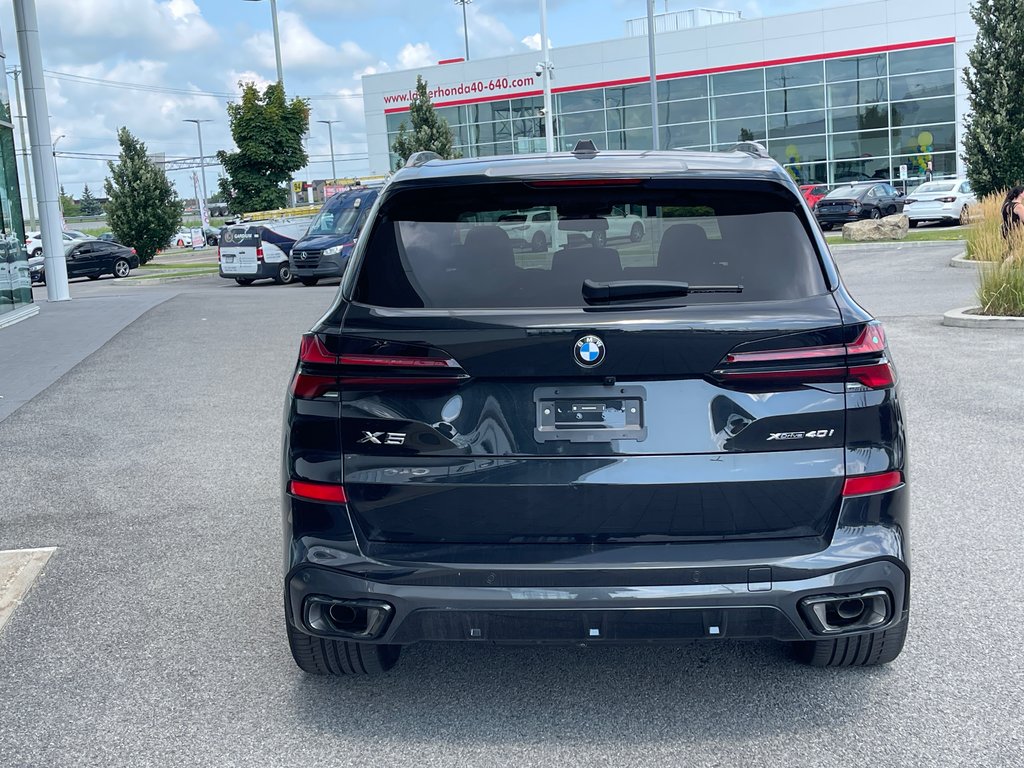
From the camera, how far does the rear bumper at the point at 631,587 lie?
347cm

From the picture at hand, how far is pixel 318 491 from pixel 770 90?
2071 inches

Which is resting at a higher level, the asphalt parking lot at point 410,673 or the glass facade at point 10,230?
the glass facade at point 10,230

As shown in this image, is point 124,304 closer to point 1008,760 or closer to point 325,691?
point 325,691

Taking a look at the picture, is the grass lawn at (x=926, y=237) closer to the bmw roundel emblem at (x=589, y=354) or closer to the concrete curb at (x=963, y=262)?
the concrete curb at (x=963, y=262)

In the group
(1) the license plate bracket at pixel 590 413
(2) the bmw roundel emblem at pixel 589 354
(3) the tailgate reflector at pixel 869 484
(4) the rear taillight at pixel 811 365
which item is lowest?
(3) the tailgate reflector at pixel 869 484

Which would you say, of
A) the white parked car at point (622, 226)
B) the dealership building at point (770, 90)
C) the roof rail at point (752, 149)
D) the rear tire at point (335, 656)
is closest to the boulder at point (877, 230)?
the dealership building at point (770, 90)

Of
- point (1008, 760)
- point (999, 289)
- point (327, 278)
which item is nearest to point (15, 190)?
point (327, 278)

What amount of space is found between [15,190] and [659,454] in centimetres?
2091

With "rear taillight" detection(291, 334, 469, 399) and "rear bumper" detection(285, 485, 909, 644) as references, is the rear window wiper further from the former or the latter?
"rear bumper" detection(285, 485, 909, 644)

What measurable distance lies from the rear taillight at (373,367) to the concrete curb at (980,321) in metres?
11.7

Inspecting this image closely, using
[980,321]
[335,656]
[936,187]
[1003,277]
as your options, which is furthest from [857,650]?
[936,187]

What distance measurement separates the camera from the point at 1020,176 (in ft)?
92.9

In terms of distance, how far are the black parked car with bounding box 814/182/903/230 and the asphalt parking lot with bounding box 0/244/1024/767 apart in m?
32.0

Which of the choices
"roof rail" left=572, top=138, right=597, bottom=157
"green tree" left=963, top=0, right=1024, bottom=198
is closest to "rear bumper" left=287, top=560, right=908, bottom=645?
"roof rail" left=572, top=138, right=597, bottom=157
